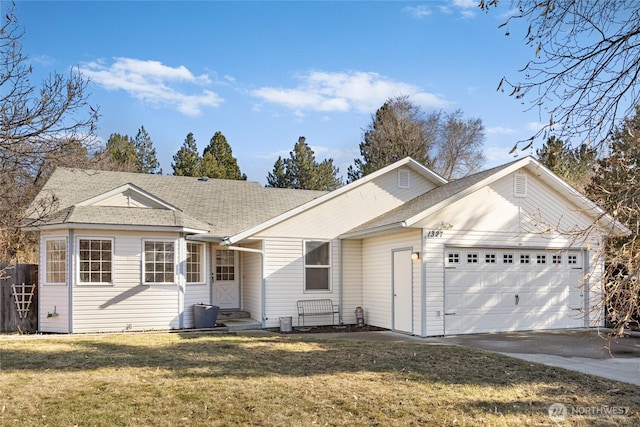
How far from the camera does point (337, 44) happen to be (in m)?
13.9

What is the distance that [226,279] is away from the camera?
1750 centimetres

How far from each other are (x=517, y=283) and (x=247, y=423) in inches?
404

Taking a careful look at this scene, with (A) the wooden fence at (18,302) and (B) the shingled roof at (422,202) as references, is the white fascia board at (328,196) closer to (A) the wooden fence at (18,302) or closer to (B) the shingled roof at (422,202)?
(B) the shingled roof at (422,202)

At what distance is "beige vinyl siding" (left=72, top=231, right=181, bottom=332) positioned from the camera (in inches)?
556

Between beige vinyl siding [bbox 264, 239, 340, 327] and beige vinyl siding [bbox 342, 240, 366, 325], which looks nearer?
beige vinyl siding [bbox 264, 239, 340, 327]

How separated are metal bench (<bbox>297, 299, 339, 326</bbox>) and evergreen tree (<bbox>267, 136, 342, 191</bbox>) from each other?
934 inches

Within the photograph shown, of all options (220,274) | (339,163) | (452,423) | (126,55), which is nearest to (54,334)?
(220,274)

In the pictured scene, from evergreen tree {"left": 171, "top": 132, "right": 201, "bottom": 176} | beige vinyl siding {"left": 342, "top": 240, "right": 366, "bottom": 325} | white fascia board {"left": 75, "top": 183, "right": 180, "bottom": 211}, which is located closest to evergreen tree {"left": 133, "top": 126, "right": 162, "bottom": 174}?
evergreen tree {"left": 171, "top": 132, "right": 201, "bottom": 176}

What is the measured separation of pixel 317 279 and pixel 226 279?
334cm

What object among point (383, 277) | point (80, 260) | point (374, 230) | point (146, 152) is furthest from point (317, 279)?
point (146, 152)

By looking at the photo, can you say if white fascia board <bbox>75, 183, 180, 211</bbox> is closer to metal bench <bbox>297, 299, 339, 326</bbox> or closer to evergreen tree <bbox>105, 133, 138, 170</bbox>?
metal bench <bbox>297, 299, 339, 326</bbox>

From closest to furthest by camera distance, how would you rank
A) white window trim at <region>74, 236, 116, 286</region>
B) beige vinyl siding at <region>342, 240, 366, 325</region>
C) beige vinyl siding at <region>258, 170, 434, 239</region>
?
1. white window trim at <region>74, 236, 116, 286</region>
2. beige vinyl siding at <region>258, 170, 434, 239</region>
3. beige vinyl siding at <region>342, 240, 366, 325</region>

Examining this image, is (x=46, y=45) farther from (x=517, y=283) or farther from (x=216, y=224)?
(x=517, y=283)

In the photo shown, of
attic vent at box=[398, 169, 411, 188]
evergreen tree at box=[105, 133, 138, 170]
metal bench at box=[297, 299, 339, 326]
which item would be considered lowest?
metal bench at box=[297, 299, 339, 326]
